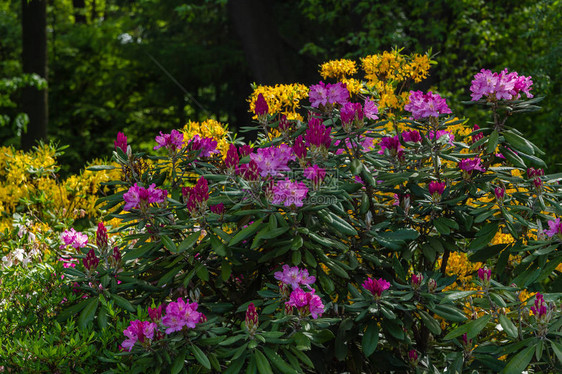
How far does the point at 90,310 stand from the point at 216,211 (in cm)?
70

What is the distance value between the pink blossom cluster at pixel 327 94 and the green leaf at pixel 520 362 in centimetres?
139

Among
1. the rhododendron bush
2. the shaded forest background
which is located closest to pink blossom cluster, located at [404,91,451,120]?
the rhododendron bush

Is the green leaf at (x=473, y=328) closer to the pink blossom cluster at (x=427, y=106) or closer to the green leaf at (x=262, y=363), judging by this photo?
the green leaf at (x=262, y=363)

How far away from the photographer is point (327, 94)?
2930 mm

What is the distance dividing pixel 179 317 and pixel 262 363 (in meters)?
0.36

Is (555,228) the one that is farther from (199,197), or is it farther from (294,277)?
(199,197)

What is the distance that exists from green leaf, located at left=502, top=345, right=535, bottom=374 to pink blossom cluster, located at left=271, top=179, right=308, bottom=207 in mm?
1025

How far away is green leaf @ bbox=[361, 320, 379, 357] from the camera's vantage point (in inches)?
100

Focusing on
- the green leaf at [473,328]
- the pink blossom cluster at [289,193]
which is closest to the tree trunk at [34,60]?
the pink blossom cluster at [289,193]

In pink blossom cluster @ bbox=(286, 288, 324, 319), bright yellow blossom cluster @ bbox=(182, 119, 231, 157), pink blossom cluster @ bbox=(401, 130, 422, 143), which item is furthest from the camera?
bright yellow blossom cluster @ bbox=(182, 119, 231, 157)

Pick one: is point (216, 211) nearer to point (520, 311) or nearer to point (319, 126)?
point (319, 126)

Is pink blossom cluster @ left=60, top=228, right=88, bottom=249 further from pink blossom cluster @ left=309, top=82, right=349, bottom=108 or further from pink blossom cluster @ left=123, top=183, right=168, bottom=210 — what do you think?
pink blossom cluster @ left=309, top=82, right=349, bottom=108

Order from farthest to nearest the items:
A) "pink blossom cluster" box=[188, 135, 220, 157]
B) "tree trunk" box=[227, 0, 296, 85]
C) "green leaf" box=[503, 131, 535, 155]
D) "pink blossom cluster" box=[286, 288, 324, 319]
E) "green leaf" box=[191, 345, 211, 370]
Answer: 1. "tree trunk" box=[227, 0, 296, 85]
2. "pink blossom cluster" box=[188, 135, 220, 157]
3. "green leaf" box=[503, 131, 535, 155]
4. "pink blossom cluster" box=[286, 288, 324, 319]
5. "green leaf" box=[191, 345, 211, 370]

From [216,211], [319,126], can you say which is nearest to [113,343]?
[216,211]
